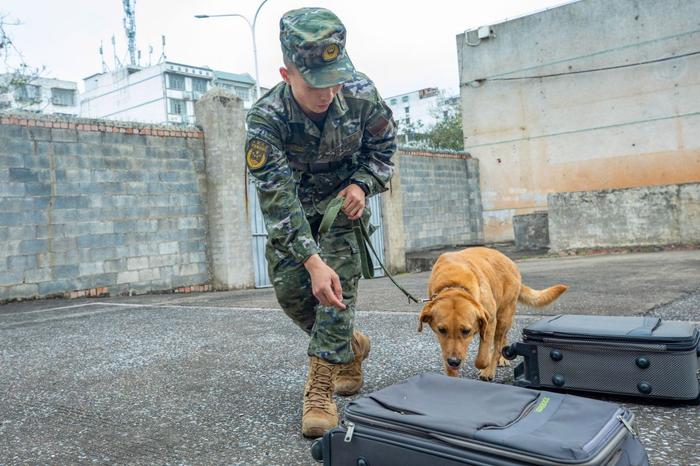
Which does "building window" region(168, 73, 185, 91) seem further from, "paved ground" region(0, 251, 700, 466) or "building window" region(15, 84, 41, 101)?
"paved ground" region(0, 251, 700, 466)

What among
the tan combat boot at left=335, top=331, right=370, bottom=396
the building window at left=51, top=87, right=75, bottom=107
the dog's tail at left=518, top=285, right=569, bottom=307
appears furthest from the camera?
the building window at left=51, top=87, right=75, bottom=107

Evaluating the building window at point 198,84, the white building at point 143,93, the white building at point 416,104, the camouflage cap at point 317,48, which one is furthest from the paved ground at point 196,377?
the white building at point 416,104

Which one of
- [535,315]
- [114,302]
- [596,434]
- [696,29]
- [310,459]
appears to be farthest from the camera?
[696,29]

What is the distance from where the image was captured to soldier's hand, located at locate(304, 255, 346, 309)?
188 centimetres

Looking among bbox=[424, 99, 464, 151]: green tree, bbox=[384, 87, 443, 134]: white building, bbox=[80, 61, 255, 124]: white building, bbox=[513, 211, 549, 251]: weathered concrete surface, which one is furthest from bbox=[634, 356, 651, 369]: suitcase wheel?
bbox=[384, 87, 443, 134]: white building

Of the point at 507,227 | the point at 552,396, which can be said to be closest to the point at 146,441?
the point at 552,396

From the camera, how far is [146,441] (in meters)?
1.99

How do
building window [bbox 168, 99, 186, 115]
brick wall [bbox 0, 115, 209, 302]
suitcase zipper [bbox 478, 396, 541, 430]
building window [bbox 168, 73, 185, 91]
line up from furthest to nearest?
building window [bbox 168, 73, 185, 91], building window [bbox 168, 99, 186, 115], brick wall [bbox 0, 115, 209, 302], suitcase zipper [bbox 478, 396, 541, 430]

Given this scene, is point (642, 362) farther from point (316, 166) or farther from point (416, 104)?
point (416, 104)

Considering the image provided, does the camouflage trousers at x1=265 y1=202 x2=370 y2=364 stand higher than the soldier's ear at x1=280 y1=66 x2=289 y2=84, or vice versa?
the soldier's ear at x1=280 y1=66 x2=289 y2=84

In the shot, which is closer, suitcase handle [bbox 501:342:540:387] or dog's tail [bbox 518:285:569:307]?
suitcase handle [bbox 501:342:540:387]

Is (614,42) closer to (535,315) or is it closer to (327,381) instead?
(535,315)

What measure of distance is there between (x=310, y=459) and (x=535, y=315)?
9.38 feet

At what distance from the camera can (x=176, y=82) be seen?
55.9 m
